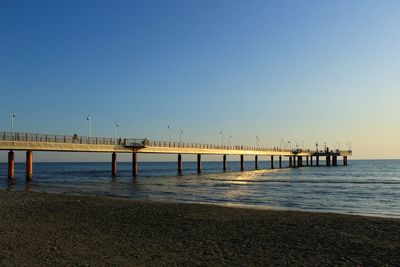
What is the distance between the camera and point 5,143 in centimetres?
4084

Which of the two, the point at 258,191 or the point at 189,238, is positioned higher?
the point at 189,238

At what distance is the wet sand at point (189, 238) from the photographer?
10.0 metres

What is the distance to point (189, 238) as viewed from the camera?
41.9 feet

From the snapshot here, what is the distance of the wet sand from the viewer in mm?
10031

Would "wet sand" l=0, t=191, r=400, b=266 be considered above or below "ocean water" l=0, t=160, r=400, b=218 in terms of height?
above

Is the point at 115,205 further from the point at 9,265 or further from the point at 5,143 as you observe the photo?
the point at 5,143

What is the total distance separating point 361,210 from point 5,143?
111 feet

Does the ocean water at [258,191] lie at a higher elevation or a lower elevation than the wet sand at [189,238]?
lower

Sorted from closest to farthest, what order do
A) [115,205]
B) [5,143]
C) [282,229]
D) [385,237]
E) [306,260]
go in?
[306,260] → [385,237] → [282,229] → [115,205] → [5,143]

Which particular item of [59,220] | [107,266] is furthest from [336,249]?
[59,220]

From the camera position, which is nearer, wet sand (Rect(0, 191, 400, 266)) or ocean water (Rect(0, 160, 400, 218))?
wet sand (Rect(0, 191, 400, 266))

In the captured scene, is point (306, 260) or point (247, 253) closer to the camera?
point (306, 260)

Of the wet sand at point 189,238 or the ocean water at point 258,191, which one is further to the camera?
the ocean water at point 258,191

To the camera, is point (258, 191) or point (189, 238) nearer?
point (189, 238)
